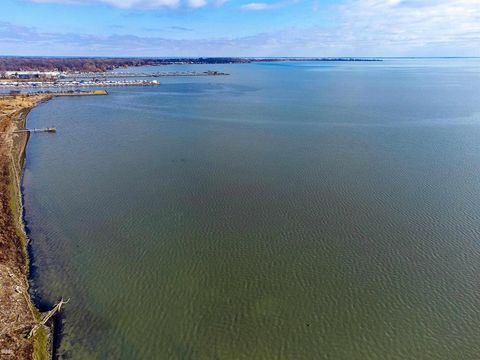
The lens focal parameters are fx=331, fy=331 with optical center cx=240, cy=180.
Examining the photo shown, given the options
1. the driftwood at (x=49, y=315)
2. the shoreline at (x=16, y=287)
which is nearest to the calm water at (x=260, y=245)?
the driftwood at (x=49, y=315)

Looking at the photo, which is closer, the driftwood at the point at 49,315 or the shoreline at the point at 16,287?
the shoreline at the point at 16,287

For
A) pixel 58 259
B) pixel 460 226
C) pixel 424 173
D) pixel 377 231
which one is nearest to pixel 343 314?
pixel 377 231

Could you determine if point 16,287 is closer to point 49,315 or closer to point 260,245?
point 49,315

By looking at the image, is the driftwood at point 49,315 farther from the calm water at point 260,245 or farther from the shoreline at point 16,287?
the calm water at point 260,245

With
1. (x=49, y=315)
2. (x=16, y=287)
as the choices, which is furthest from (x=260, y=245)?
(x=16, y=287)

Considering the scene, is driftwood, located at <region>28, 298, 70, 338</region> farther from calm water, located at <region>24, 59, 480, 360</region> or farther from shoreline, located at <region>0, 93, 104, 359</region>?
calm water, located at <region>24, 59, 480, 360</region>
